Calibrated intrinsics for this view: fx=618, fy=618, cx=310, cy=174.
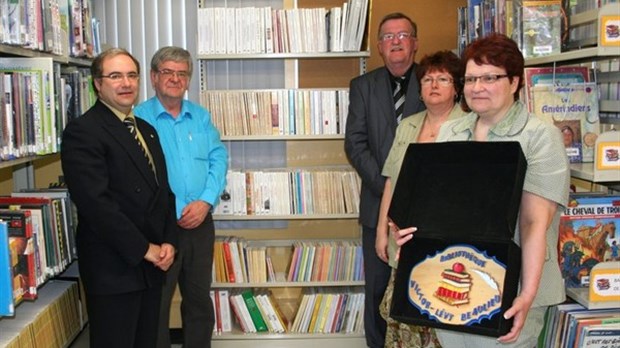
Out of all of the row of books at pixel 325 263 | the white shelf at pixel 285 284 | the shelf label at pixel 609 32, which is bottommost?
the white shelf at pixel 285 284

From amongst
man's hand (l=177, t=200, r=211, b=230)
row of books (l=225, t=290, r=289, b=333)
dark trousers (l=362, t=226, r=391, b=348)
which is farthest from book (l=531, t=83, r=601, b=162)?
row of books (l=225, t=290, r=289, b=333)

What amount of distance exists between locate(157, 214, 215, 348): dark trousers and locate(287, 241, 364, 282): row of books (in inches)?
24.6

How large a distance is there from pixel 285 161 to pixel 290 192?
1.14ft

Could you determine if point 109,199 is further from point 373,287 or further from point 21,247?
point 373,287

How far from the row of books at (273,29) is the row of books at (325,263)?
3.75 ft

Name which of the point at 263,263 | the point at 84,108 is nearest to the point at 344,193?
the point at 263,263

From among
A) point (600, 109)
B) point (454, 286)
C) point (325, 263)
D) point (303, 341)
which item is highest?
point (600, 109)

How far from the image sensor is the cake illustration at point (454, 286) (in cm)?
164

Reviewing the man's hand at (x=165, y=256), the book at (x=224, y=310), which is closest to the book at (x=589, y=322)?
the man's hand at (x=165, y=256)

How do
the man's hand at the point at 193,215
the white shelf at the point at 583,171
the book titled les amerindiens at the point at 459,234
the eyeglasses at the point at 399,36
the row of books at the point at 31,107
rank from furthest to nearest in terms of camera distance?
1. the eyeglasses at the point at 399,36
2. the man's hand at the point at 193,215
3. the row of books at the point at 31,107
4. the white shelf at the point at 583,171
5. the book titled les amerindiens at the point at 459,234

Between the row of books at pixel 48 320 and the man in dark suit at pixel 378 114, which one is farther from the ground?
the man in dark suit at pixel 378 114

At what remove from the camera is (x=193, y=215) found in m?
2.89

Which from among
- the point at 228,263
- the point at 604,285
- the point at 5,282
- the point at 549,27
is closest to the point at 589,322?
the point at 604,285

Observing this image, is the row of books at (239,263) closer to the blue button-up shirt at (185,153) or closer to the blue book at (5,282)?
the blue button-up shirt at (185,153)
